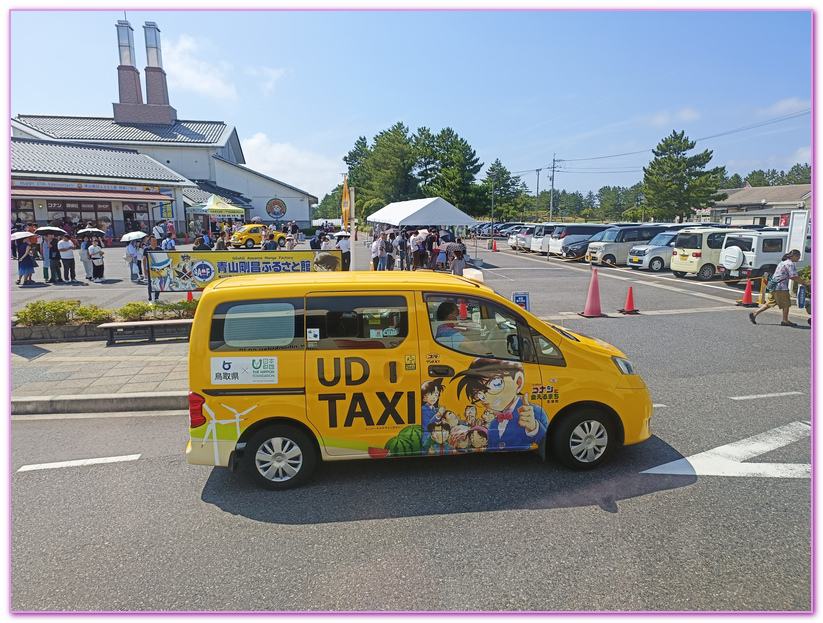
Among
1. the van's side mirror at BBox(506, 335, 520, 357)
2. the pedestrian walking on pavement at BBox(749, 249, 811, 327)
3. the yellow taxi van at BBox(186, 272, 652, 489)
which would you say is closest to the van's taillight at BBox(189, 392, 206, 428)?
the yellow taxi van at BBox(186, 272, 652, 489)

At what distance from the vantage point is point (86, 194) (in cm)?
3416

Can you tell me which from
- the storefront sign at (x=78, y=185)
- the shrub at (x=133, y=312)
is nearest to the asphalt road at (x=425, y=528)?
the shrub at (x=133, y=312)

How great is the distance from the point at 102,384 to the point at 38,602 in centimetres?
447

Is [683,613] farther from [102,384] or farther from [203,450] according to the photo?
[102,384]

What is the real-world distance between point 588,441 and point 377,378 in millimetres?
2075

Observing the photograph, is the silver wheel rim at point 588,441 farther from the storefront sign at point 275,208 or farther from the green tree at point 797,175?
the green tree at point 797,175

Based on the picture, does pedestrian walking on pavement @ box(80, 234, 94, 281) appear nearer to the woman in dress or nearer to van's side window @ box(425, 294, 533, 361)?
the woman in dress

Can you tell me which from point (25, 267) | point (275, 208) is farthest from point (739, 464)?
point (275, 208)

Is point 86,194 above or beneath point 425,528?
above

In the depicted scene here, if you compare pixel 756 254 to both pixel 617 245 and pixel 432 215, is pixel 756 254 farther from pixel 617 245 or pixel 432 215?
pixel 432 215

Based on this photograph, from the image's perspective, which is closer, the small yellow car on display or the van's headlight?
the van's headlight

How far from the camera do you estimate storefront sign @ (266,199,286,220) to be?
181 ft

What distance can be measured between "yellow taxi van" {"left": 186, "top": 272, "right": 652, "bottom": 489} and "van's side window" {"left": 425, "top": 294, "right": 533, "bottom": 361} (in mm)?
10

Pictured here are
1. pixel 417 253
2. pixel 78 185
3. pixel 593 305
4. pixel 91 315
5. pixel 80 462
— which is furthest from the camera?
pixel 78 185
